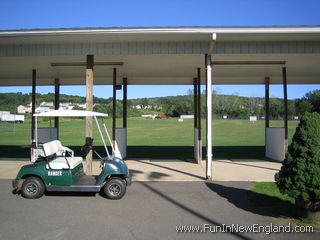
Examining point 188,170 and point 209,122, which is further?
point 188,170

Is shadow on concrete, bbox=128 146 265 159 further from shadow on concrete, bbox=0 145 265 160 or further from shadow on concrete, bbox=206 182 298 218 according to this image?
shadow on concrete, bbox=206 182 298 218

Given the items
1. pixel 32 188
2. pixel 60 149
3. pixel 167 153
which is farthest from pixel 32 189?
pixel 167 153

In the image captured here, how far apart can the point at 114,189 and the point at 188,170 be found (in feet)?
16.5

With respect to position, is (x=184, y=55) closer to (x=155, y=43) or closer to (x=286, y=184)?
(x=155, y=43)

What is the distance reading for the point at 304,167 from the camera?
6.88 meters

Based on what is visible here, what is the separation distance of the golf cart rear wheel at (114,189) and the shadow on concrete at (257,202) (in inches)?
91.9

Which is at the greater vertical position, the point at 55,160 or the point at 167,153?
the point at 55,160

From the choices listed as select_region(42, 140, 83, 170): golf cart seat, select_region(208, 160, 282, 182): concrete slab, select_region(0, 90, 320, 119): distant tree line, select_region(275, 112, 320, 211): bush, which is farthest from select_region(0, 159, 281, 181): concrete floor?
select_region(0, 90, 320, 119): distant tree line

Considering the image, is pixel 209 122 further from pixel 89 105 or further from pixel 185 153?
pixel 185 153

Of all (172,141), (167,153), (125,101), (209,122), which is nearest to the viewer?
(209,122)

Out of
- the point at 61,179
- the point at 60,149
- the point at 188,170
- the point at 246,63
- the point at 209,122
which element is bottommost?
the point at 188,170

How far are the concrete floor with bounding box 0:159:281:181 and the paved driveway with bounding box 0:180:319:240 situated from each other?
5.68 ft

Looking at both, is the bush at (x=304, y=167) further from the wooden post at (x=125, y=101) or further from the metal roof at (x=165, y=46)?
the wooden post at (x=125, y=101)

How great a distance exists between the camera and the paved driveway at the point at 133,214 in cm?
632
